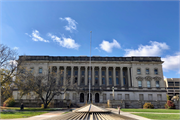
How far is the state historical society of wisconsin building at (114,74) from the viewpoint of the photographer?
58812 mm

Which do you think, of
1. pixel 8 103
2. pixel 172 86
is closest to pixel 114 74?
pixel 8 103

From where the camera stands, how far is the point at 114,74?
62.3 meters

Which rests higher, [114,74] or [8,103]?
[114,74]

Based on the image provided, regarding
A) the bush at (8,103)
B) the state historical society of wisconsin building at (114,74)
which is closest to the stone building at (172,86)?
the state historical society of wisconsin building at (114,74)

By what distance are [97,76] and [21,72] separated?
38.7m

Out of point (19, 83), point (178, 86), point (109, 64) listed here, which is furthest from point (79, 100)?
point (178, 86)

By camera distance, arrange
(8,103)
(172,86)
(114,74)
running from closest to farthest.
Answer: (8,103)
(114,74)
(172,86)

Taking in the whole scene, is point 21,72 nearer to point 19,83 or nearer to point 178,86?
point 19,83

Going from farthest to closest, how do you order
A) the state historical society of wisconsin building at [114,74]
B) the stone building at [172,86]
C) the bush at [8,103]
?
the stone building at [172,86]
the state historical society of wisconsin building at [114,74]
the bush at [8,103]

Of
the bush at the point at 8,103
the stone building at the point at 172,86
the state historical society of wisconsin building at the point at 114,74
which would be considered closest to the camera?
the bush at the point at 8,103

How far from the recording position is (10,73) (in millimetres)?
30109

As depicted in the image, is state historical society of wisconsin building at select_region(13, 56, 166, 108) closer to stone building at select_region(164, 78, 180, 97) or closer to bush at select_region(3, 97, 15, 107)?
bush at select_region(3, 97, 15, 107)

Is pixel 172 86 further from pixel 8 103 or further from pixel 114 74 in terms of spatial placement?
pixel 8 103

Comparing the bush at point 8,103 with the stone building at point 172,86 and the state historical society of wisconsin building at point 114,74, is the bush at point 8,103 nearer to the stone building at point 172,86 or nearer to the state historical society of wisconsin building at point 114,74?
the state historical society of wisconsin building at point 114,74
